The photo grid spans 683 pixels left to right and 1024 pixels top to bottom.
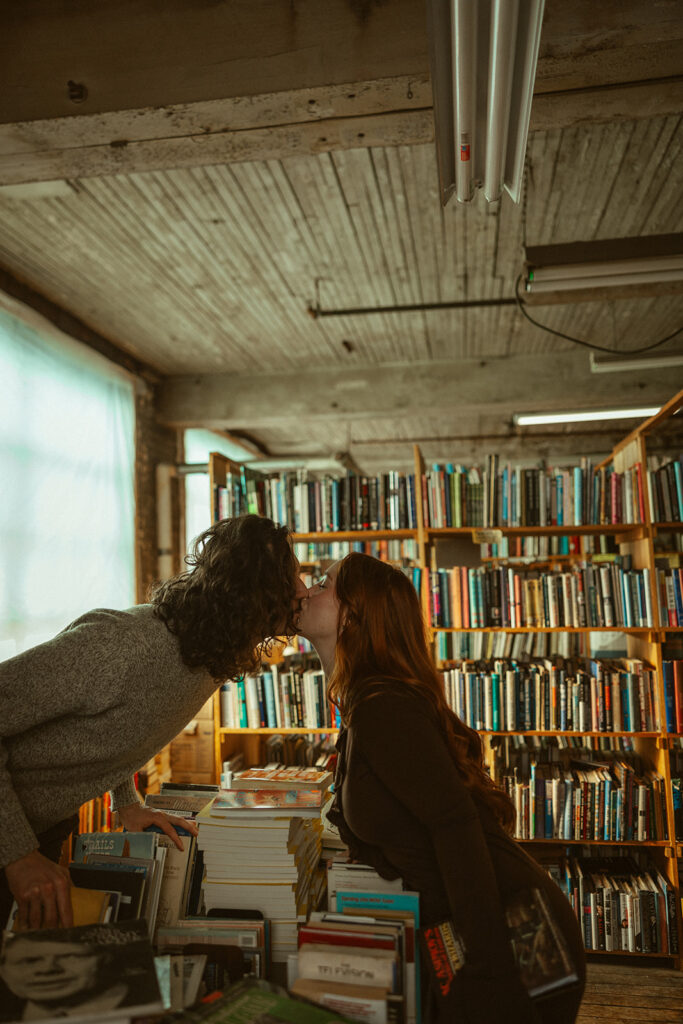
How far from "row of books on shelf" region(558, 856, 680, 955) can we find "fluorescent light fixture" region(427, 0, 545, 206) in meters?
3.12

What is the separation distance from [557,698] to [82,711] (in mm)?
2703

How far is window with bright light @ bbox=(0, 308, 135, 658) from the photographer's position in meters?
3.70

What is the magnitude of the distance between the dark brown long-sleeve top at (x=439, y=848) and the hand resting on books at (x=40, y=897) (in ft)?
1.78

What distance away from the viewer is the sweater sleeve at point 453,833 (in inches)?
47.9

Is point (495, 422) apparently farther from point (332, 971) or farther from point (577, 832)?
point (332, 971)

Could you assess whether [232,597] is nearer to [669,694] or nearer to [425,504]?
[425,504]

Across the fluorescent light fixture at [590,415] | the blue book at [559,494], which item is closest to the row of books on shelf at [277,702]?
the blue book at [559,494]

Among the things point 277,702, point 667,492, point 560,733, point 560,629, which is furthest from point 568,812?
point 667,492

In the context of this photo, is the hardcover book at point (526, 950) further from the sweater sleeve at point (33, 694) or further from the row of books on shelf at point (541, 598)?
the row of books on shelf at point (541, 598)

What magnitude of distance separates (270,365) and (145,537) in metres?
1.75

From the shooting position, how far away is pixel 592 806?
339cm

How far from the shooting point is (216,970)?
127 cm

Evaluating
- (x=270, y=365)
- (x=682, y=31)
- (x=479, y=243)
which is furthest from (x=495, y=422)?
(x=682, y=31)

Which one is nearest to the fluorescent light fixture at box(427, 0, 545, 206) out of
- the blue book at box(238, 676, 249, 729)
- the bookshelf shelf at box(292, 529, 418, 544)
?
the bookshelf shelf at box(292, 529, 418, 544)
